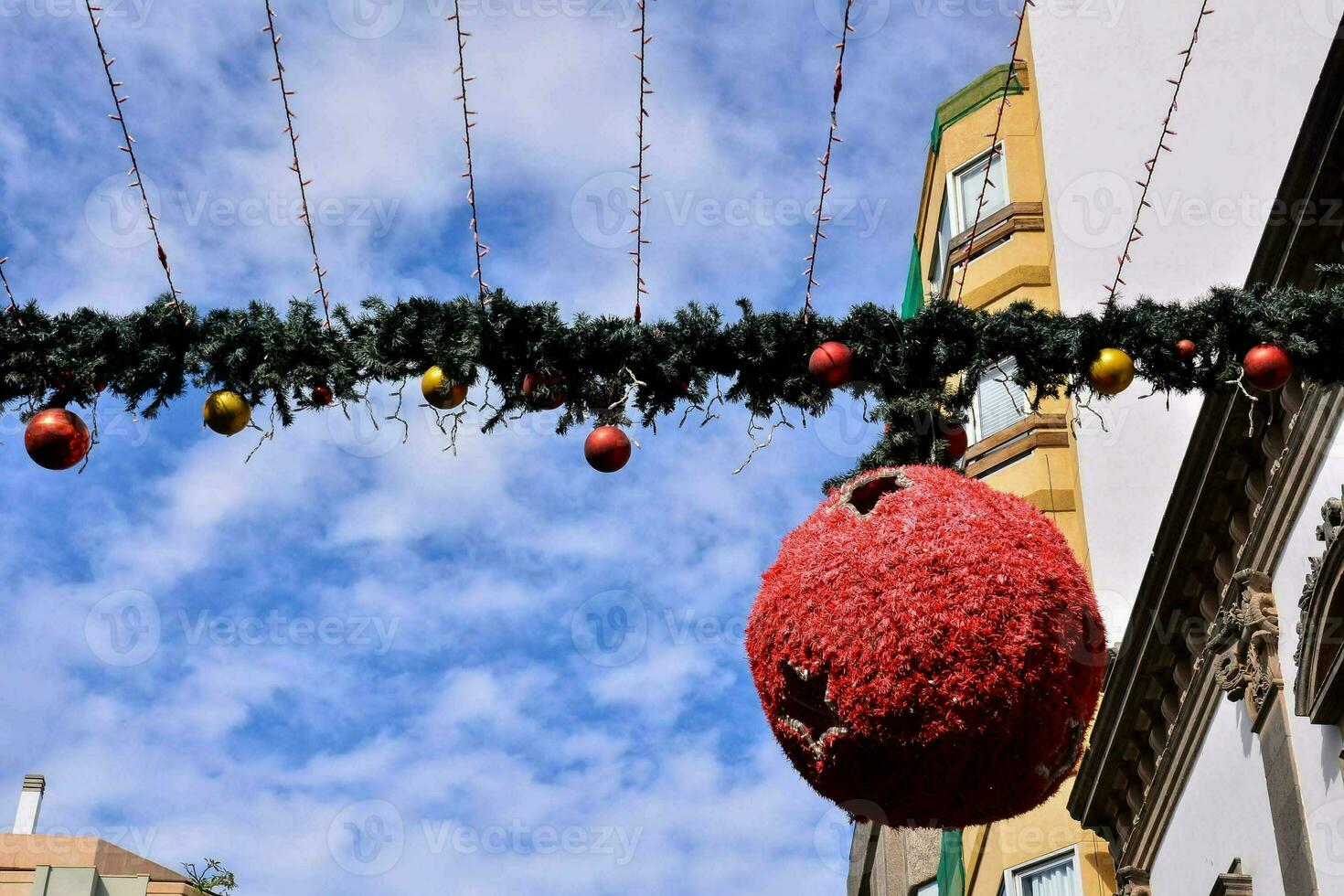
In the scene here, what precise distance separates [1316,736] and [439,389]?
28.7 feet

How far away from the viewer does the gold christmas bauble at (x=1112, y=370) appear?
721 cm

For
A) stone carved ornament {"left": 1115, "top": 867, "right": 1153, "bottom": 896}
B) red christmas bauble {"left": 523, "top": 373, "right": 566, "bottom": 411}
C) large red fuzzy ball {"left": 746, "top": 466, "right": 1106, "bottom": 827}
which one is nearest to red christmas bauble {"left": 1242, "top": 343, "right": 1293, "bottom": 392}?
large red fuzzy ball {"left": 746, "top": 466, "right": 1106, "bottom": 827}

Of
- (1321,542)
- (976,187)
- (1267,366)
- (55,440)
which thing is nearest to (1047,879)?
(1321,542)

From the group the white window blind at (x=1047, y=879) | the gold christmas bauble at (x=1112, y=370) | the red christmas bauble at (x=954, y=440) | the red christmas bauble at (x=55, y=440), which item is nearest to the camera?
the red christmas bauble at (x=55, y=440)

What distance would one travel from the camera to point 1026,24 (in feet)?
76.3

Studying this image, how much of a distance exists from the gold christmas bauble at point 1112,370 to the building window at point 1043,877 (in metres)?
12.7

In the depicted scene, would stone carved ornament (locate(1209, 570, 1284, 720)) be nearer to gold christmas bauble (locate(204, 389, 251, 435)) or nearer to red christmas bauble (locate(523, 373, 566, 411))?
red christmas bauble (locate(523, 373, 566, 411))

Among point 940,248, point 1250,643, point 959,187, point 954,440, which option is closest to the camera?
point 954,440

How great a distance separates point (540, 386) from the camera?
23.4ft

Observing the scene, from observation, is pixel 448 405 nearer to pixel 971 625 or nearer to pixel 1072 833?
pixel 971 625

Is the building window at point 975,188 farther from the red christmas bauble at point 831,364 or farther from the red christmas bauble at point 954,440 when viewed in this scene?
the red christmas bauble at point 831,364

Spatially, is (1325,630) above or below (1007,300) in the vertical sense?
below

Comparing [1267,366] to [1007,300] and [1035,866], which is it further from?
[1007,300]

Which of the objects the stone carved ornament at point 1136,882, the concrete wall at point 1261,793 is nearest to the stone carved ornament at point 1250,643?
the concrete wall at point 1261,793
